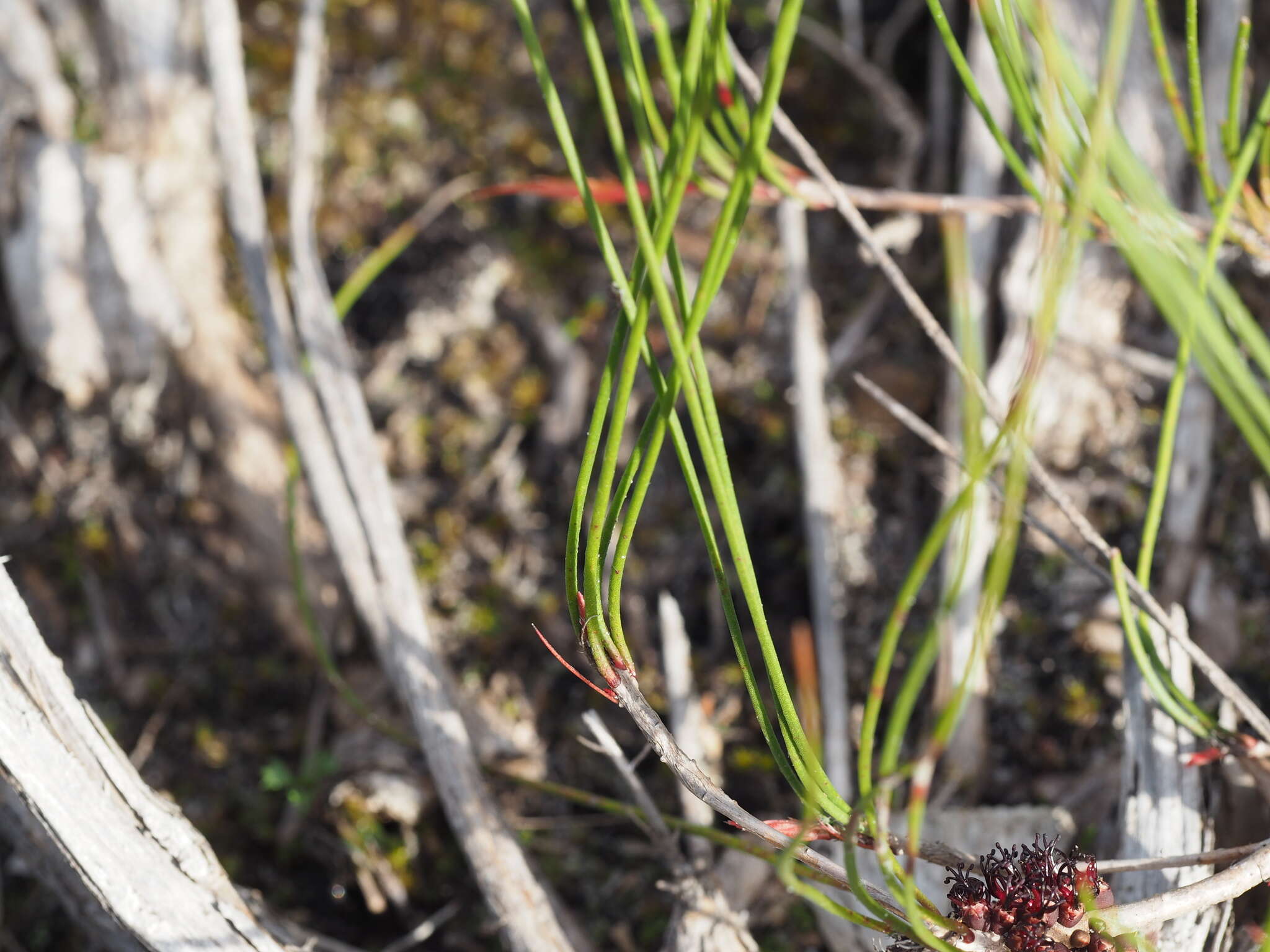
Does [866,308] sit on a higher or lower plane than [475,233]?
lower

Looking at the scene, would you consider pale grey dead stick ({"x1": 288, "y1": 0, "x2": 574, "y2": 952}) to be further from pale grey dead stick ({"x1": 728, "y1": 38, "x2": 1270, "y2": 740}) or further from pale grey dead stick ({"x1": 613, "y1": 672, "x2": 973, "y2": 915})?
pale grey dead stick ({"x1": 728, "y1": 38, "x2": 1270, "y2": 740})

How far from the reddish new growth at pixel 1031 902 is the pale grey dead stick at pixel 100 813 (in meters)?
0.81

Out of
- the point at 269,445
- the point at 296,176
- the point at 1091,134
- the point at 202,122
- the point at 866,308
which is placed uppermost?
the point at 202,122

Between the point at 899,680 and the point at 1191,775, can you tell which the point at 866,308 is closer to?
the point at 899,680

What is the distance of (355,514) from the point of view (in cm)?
162

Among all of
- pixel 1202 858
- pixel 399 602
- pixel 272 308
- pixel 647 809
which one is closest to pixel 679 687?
pixel 647 809

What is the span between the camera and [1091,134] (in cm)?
60

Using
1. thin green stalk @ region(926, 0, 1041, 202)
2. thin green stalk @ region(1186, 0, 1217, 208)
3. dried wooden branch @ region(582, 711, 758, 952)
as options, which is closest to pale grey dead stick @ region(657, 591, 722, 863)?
dried wooden branch @ region(582, 711, 758, 952)

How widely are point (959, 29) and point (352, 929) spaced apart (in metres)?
2.15

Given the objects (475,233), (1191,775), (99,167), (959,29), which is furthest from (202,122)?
(1191,775)

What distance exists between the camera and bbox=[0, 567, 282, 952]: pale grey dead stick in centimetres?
102

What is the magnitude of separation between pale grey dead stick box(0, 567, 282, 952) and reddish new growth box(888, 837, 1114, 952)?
0.81 meters

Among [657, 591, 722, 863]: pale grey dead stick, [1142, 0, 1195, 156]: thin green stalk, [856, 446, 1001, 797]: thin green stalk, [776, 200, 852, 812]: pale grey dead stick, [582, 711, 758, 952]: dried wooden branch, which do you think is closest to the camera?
[856, 446, 1001, 797]: thin green stalk

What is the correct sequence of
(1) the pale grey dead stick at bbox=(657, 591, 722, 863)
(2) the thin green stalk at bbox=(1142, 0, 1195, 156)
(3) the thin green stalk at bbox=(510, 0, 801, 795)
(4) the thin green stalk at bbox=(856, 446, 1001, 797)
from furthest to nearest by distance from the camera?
(1) the pale grey dead stick at bbox=(657, 591, 722, 863)
(2) the thin green stalk at bbox=(1142, 0, 1195, 156)
(3) the thin green stalk at bbox=(510, 0, 801, 795)
(4) the thin green stalk at bbox=(856, 446, 1001, 797)
